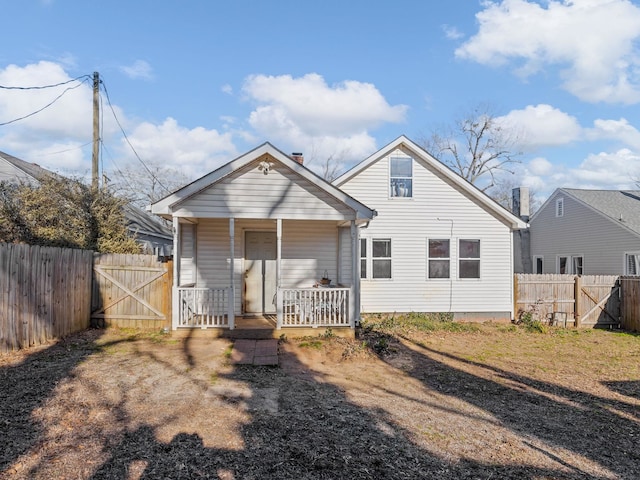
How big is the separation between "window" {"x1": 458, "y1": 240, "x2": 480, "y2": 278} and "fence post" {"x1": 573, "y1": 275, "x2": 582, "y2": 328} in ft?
9.81

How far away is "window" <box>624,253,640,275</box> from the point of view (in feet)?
56.4

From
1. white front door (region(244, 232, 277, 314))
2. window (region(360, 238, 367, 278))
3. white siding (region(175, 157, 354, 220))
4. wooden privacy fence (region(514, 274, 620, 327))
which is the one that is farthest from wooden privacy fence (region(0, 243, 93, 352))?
wooden privacy fence (region(514, 274, 620, 327))

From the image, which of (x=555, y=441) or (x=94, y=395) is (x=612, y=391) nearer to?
(x=555, y=441)

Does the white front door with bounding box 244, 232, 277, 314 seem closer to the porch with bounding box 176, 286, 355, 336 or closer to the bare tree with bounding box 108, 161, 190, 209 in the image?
the porch with bounding box 176, 286, 355, 336

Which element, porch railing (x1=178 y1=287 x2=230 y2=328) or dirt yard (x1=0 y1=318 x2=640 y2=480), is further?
porch railing (x1=178 y1=287 x2=230 y2=328)

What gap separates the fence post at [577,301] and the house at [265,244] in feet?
24.1

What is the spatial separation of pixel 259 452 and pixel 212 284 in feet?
24.1

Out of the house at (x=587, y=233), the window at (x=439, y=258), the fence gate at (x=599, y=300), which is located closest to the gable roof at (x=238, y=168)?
the window at (x=439, y=258)

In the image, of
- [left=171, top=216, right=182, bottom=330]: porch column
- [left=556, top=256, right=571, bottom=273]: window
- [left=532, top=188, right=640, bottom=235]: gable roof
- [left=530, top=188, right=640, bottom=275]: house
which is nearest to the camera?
[left=171, top=216, right=182, bottom=330]: porch column

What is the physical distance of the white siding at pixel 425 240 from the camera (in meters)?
13.3

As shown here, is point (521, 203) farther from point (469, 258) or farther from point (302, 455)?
point (302, 455)

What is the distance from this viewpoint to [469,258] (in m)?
13.5

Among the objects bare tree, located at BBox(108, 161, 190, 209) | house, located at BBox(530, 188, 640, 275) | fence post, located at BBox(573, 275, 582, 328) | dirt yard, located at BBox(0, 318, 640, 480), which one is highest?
bare tree, located at BBox(108, 161, 190, 209)

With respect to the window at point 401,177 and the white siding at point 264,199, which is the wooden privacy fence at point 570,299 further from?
the white siding at point 264,199
